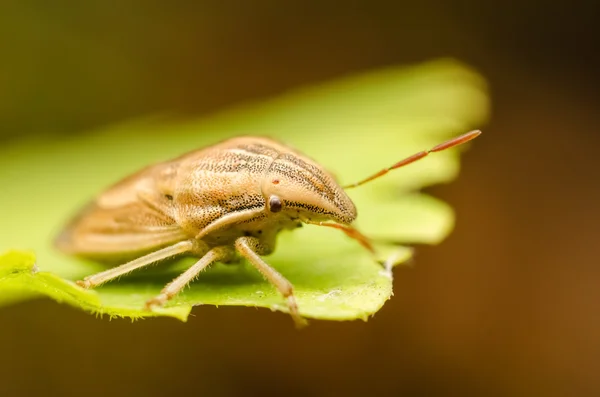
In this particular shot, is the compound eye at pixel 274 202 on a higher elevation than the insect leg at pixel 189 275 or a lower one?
higher

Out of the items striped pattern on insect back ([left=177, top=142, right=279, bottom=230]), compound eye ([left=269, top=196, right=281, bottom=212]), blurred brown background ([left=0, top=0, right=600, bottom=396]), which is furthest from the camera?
blurred brown background ([left=0, top=0, right=600, bottom=396])

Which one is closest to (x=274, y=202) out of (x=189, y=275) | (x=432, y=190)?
(x=189, y=275)

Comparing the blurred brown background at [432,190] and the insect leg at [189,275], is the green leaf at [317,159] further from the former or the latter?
the blurred brown background at [432,190]

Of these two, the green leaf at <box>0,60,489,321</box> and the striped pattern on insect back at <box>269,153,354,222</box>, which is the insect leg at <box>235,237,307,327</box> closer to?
the green leaf at <box>0,60,489,321</box>

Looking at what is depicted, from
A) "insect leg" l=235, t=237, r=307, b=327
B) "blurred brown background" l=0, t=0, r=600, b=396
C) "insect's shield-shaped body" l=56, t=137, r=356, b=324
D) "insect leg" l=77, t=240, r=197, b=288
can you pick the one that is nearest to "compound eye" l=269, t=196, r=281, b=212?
"insect's shield-shaped body" l=56, t=137, r=356, b=324

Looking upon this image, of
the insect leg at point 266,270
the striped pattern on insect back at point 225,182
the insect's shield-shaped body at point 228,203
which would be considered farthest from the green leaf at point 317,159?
the striped pattern on insect back at point 225,182

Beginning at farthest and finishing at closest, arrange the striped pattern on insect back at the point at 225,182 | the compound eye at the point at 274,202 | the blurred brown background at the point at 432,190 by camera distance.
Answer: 1. the blurred brown background at the point at 432,190
2. the striped pattern on insect back at the point at 225,182
3. the compound eye at the point at 274,202
